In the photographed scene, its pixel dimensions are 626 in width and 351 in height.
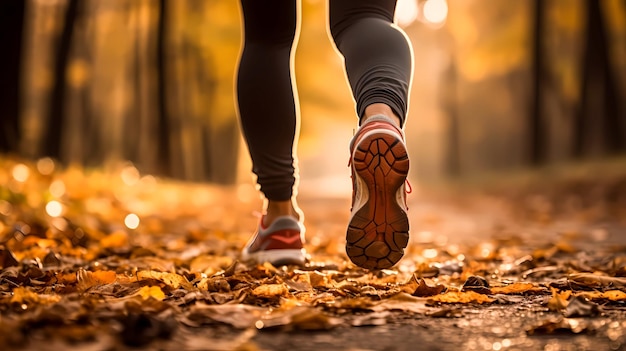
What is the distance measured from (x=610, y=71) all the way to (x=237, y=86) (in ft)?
39.8

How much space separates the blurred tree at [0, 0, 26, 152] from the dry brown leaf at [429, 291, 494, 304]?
8.05 metres

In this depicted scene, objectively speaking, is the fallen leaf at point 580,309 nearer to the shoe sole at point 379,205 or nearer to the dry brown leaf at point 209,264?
the shoe sole at point 379,205

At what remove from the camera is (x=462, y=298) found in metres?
1.94

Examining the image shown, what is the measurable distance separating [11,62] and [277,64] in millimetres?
7549

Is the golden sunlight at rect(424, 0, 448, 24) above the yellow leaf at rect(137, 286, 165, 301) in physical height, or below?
above

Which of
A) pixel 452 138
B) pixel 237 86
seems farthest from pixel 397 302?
pixel 452 138

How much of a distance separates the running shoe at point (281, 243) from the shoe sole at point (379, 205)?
636mm

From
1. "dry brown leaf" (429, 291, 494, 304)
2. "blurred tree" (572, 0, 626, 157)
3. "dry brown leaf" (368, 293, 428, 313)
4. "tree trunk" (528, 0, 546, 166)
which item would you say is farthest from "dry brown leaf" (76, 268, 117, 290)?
"tree trunk" (528, 0, 546, 166)

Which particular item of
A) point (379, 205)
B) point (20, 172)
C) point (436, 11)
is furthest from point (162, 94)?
point (379, 205)

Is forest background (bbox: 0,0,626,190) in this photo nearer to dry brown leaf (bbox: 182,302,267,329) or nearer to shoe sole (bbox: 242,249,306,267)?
shoe sole (bbox: 242,249,306,267)

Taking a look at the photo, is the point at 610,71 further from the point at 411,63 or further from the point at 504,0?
the point at 411,63

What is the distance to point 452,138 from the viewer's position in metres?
25.2

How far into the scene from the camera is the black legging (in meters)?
2.42

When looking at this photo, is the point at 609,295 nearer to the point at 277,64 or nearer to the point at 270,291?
the point at 270,291
